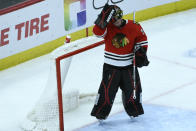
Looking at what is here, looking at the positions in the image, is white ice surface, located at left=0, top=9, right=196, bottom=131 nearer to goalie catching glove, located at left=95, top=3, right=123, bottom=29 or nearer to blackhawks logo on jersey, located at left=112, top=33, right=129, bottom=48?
blackhawks logo on jersey, located at left=112, top=33, right=129, bottom=48

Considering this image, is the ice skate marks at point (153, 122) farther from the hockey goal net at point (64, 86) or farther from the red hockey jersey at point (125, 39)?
the red hockey jersey at point (125, 39)

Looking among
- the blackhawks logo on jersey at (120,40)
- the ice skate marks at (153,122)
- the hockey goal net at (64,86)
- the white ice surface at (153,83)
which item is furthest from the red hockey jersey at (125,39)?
the ice skate marks at (153,122)

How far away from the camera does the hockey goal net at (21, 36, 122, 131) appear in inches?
171

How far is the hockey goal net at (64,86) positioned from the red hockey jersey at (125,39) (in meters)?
0.13

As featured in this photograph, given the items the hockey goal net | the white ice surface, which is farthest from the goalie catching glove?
the white ice surface

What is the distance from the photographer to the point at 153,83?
5777 millimetres

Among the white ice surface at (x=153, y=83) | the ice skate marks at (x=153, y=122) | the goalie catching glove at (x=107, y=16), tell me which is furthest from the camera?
the white ice surface at (x=153, y=83)

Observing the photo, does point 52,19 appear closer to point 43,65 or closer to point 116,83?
point 43,65

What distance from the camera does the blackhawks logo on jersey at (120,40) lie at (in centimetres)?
443

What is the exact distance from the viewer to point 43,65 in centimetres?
637

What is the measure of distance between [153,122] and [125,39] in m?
0.94

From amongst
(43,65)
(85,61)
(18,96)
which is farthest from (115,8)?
(43,65)

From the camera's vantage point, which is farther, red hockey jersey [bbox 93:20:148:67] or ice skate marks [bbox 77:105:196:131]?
ice skate marks [bbox 77:105:196:131]

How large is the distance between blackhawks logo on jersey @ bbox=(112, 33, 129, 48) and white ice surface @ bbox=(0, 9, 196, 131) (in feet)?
1.76
